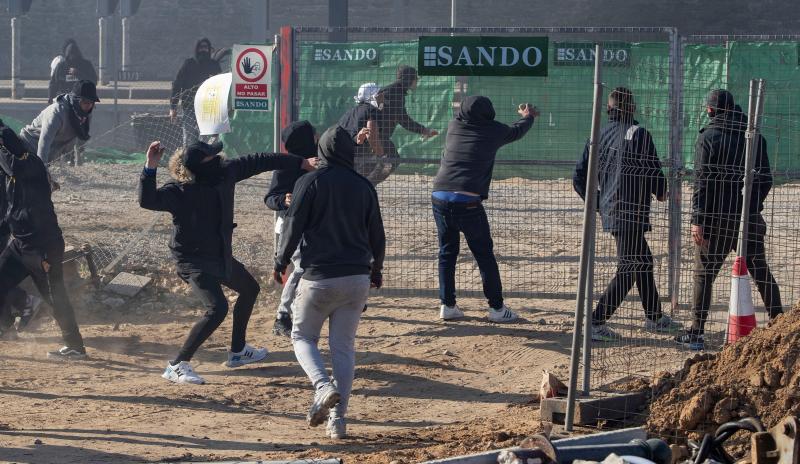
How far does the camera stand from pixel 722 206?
8.87m

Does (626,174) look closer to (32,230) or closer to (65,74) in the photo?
(32,230)

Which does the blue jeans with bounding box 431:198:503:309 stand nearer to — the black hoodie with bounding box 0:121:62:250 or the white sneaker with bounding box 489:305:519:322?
the white sneaker with bounding box 489:305:519:322

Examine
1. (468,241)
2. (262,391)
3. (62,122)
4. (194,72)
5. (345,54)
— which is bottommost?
(262,391)

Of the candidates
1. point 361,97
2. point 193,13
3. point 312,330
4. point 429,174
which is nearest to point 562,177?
point 429,174

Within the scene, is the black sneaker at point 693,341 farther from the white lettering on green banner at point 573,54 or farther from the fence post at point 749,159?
the white lettering on green banner at point 573,54

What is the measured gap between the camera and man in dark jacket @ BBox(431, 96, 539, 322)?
32.4 feet

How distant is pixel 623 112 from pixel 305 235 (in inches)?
121

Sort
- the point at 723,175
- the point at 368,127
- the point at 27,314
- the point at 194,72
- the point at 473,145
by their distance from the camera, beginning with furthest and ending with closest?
the point at 194,72
the point at 368,127
the point at 27,314
the point at 473,145
the point at 723,175

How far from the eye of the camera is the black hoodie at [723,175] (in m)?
8.77

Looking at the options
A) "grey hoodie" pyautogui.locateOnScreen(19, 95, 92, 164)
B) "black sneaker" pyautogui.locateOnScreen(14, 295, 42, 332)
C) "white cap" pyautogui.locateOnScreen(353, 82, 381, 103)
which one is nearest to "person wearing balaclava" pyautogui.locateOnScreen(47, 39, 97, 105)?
"grey hoodie" pyautogui.locateOnScreen(19, 95, 92, 164)

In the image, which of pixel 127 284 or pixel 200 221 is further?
pixel 127 284

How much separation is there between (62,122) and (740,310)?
6.71m

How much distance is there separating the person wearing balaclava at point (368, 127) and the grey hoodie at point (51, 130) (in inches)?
107

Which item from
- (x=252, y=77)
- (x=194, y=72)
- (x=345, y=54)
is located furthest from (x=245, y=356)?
(x=194, y=72)
